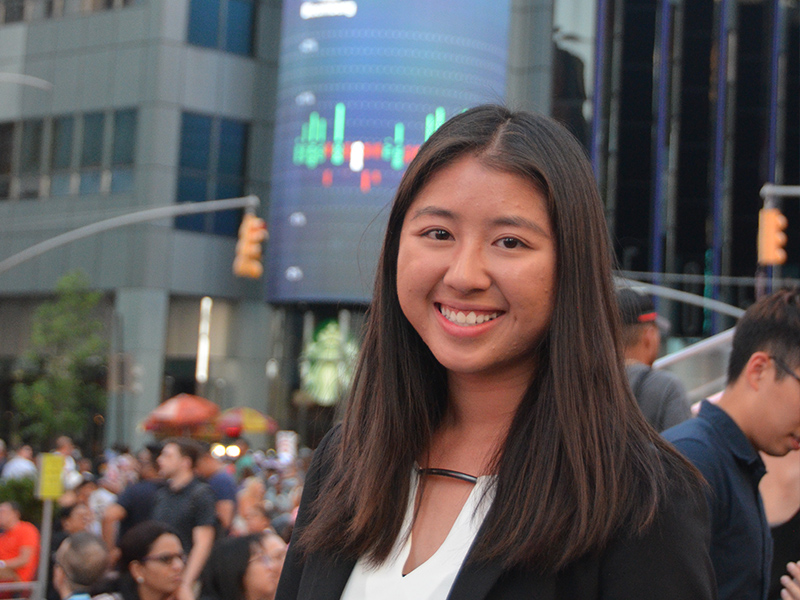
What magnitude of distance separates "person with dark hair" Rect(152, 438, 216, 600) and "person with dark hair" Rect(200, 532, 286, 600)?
6.10 ft

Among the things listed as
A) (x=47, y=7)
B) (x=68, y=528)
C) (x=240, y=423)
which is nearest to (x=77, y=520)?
(x=68, y=528)

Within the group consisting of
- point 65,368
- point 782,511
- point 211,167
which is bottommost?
point 65,368

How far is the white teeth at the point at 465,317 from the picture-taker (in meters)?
1.96

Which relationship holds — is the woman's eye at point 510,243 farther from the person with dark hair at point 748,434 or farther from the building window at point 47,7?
the building window at point 47,7

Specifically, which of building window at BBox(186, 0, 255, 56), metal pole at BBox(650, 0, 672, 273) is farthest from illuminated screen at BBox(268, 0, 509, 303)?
metal pole at BBox(650, 0, 672, 273)

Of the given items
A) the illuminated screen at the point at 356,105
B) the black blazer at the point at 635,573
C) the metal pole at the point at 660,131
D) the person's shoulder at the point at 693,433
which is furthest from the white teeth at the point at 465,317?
the metal pole at the point at 660,131

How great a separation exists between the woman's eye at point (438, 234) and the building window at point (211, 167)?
110ft

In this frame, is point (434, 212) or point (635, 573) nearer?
point (635, 573)

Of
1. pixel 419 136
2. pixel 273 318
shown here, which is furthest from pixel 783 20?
pixel 273 318

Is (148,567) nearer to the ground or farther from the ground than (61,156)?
nearer to the ground

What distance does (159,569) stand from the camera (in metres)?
6.43

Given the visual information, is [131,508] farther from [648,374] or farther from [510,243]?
[510,243]

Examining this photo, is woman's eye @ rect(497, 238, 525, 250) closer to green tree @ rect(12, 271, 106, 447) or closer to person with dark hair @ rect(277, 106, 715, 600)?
person with dark hair @ rect(277, 106, 715, 600)

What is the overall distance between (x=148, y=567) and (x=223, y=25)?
105 feet
